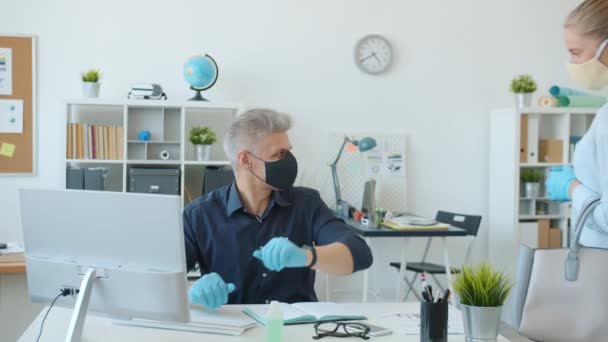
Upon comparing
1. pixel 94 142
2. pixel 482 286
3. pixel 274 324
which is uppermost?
pixel 94 142

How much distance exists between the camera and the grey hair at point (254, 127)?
2.49 m

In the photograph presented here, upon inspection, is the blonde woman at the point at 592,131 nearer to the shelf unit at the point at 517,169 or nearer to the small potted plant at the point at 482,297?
the small potted plant at the point at 482,297

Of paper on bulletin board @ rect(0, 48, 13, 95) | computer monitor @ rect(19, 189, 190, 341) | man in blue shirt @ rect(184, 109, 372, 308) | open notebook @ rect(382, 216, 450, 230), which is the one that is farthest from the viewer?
paper on bulletin board @ rect(0, 48, 13, 95)

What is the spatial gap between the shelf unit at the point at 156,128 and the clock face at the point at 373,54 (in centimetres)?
101

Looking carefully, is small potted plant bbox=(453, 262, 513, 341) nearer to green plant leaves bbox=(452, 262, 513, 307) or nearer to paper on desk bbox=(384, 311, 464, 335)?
green plant leaves bbox=(452, 262, 513, 307)

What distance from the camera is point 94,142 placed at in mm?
4492

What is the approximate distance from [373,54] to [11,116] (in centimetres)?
252

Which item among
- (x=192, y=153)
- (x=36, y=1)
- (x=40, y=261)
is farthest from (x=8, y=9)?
(x=40, y=261)

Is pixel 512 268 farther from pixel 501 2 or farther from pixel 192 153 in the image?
pixel 192 153

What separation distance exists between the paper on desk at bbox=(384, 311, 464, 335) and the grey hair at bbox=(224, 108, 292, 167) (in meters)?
0.78

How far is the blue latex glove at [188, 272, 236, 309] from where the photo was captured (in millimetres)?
2048

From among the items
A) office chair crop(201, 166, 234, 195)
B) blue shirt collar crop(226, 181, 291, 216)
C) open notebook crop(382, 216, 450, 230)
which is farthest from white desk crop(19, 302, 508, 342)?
office chair crop(201, 166, 234, 195)

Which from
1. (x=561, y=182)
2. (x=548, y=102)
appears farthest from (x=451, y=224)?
(x=561, y=182)

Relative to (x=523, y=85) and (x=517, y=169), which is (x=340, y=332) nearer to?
(x=517, y=169)
